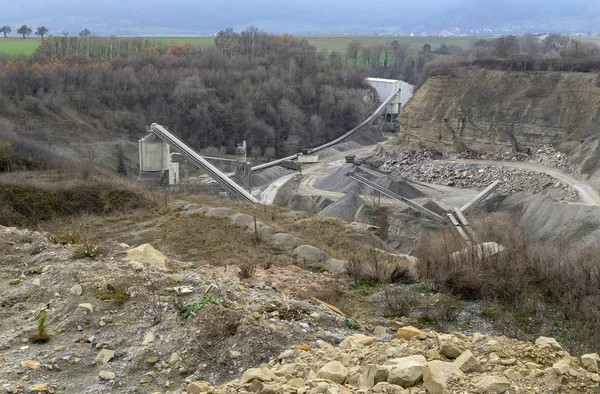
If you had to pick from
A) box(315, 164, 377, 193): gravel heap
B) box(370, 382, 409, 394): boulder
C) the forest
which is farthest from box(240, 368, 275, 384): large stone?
the forest

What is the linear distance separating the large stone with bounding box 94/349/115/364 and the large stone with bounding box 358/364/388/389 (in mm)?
3541

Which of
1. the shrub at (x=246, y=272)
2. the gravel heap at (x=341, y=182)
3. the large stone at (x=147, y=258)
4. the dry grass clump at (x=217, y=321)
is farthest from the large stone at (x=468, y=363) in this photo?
the gravel heap at (x=341, y=182)

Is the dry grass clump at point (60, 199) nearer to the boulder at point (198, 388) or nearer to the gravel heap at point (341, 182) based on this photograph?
the boulder at point (198, 388)

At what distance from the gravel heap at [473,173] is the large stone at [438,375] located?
38.1 m

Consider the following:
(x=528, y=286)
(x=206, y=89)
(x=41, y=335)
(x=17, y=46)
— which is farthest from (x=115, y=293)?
(x=17, y=46)

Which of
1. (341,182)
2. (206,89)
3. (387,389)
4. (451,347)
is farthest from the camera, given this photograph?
(206,89)

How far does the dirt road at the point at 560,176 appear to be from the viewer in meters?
39.8

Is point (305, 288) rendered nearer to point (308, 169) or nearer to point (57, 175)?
point (57, 175)

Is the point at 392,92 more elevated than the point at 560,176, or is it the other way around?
the point at 392,92

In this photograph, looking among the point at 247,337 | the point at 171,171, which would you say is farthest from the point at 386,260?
the point at 171,171

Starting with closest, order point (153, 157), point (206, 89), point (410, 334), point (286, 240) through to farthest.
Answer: point (410, 334) → point (286, 240) → point (153, 157) → point (206, 89)

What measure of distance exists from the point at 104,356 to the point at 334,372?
3.27m

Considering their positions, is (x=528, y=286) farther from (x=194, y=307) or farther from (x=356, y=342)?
(x=194, y=307)

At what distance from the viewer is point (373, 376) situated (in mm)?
6164
